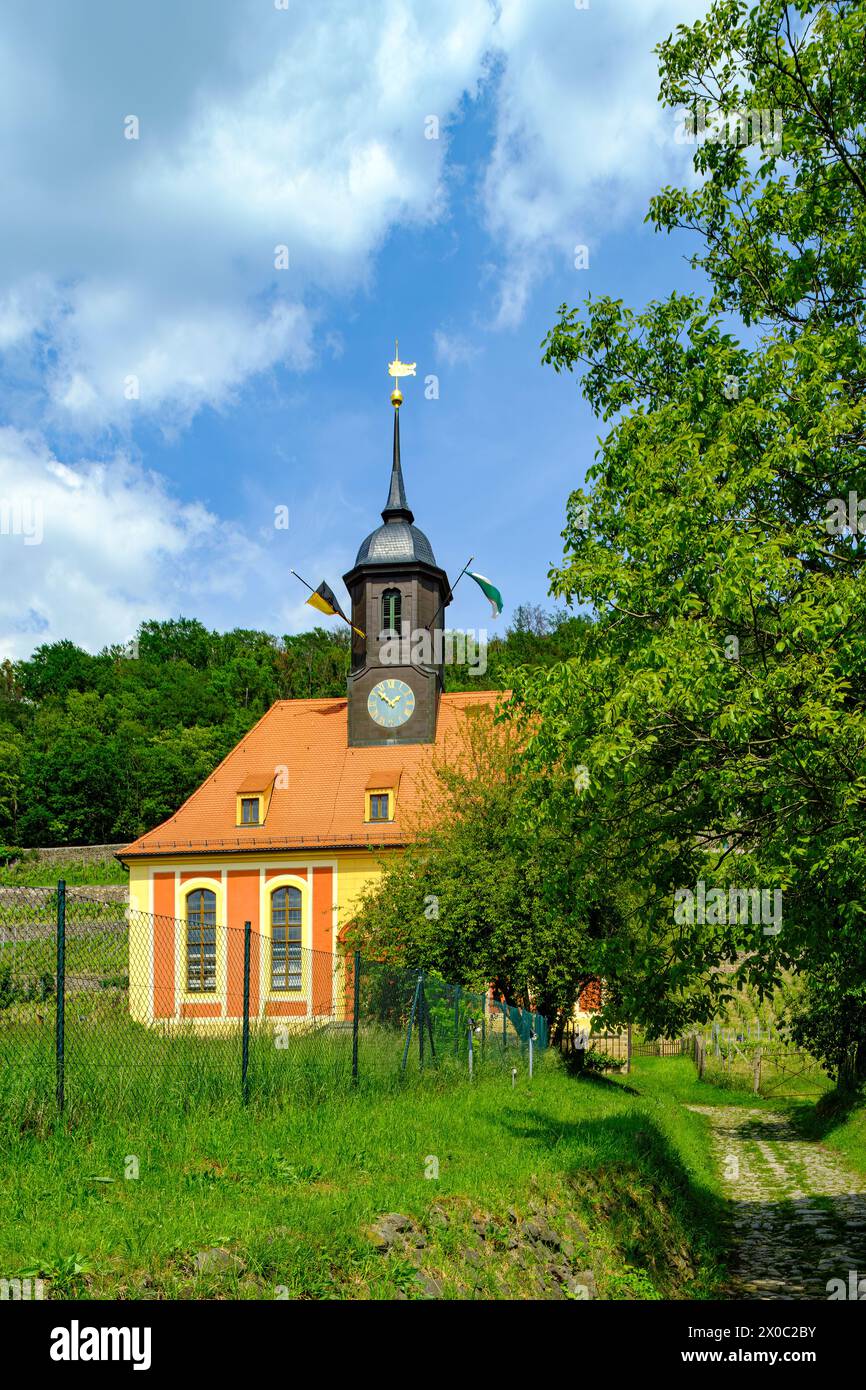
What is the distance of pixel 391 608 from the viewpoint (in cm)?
3862

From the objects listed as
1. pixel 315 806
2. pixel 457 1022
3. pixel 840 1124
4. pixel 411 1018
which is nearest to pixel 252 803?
pixel 315 806

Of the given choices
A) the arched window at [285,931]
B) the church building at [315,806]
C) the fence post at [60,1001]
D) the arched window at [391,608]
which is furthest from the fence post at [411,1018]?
the arched window at [391,608]

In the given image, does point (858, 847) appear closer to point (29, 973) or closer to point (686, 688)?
point (686, 688)

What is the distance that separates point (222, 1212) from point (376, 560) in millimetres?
32639

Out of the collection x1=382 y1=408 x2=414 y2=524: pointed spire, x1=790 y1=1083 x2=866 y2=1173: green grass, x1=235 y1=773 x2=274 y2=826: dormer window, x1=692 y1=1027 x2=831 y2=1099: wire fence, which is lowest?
x1=692 y1=1027 x2=831 y2=1099: wire fence

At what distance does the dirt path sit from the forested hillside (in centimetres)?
3365

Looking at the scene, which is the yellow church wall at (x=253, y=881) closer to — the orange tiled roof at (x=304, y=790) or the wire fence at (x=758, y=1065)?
the orange tiled roof at (x=304, y=790)

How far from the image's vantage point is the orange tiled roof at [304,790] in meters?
33.6

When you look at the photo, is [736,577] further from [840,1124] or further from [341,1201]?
[840,1124]

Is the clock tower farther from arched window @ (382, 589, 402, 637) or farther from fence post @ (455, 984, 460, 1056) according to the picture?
fence post @ (455, 984, 460, 1056)

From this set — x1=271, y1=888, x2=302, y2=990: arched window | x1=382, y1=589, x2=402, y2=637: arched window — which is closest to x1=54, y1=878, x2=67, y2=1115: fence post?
x1=271, y1=888, x2=302, y2=990: arched window

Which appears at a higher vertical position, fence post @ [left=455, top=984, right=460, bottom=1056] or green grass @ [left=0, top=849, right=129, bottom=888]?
fence post @ [left=455, top=984, right=460, bottom=1056]

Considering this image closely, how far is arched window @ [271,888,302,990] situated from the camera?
32.4m
